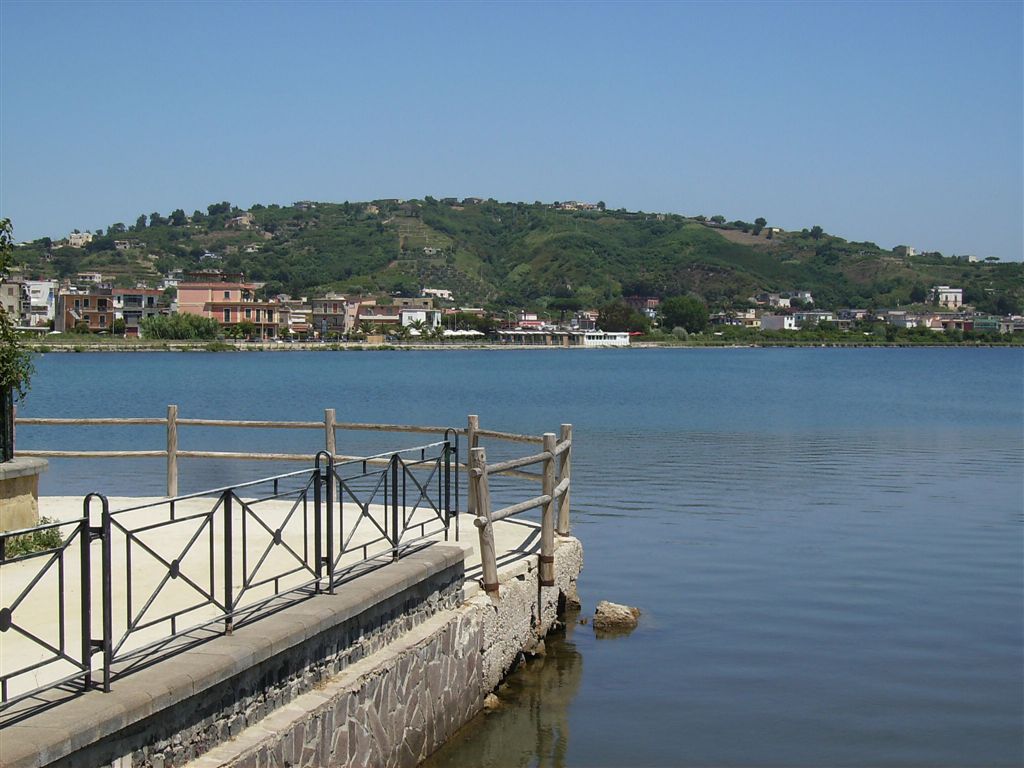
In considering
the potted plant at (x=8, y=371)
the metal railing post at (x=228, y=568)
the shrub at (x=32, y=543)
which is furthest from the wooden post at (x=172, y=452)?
the metal railing post at (x=228, y=568)

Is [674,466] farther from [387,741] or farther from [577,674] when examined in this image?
[387,741]

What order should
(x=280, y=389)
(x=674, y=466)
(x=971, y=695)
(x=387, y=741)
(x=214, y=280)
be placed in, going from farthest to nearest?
(x=214, y=280), (x=280, y=389), (x=674, y=466), (x=971, y=695), (x=387, y=741)

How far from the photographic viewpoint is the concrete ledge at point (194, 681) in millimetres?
5605

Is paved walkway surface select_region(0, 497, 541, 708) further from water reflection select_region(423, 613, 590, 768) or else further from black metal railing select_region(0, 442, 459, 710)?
water reflection select_region(423, 613, 590, 768)

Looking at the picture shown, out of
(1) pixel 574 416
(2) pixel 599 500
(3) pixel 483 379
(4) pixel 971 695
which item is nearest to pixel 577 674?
(4) pixel 971 695

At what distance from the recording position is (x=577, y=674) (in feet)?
39.2

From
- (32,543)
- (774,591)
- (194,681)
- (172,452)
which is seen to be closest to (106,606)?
(194,681)

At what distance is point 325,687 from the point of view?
7965mm

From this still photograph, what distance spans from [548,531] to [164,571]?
155 inches

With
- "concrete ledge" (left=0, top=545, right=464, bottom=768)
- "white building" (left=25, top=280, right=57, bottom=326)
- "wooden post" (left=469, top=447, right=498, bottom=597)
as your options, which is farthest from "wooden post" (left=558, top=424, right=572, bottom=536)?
"white building" (left=25, top=280, right=57, bottom=326)

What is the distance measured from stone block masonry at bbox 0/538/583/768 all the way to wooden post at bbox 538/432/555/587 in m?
0.41

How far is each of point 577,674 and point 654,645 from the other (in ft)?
3.84

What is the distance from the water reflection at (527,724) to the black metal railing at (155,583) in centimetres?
162

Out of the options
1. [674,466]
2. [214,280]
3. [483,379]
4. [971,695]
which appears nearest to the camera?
[971,695]
